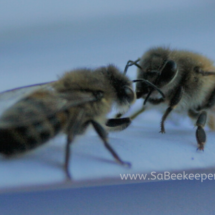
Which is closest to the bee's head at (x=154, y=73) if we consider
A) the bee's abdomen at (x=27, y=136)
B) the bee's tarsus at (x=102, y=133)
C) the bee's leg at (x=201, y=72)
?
the bee's leg at (x=201, y=72)

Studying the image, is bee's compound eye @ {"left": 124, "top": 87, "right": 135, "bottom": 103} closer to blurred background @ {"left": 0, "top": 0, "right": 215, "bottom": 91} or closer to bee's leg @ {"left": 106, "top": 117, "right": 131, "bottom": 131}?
bee's leg @ {"left": 106, "top": 117, "right": 131, "bottom": 131}

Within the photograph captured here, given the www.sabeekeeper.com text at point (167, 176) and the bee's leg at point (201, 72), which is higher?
the bee's leg at point (201, 72)

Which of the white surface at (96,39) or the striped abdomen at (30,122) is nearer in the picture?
the striped abdomen at (30,122)

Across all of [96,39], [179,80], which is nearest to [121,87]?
[179,80]

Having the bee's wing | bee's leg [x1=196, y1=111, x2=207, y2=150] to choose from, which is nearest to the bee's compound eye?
the bee's wing

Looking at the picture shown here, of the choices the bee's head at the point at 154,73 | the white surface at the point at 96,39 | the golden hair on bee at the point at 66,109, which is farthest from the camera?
the white surface at the point at 96,39

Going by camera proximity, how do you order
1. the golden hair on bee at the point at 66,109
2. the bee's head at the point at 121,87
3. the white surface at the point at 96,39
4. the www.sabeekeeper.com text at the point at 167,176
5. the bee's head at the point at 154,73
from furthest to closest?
the white surface at the point at 96,39, the bee's head at the point at 154,73, the bee's head at the point at 121,87, the golden hair on bee at the point at 66,109, the www.sabeekeeper.com text at the point at 167,176

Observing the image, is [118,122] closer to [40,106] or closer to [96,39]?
[40,106]

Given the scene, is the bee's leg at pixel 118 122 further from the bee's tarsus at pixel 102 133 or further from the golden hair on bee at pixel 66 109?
the bee's tarsus at pixel 102 133

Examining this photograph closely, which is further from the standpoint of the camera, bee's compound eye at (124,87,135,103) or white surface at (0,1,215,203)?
white surface at (0,1,215,203)
